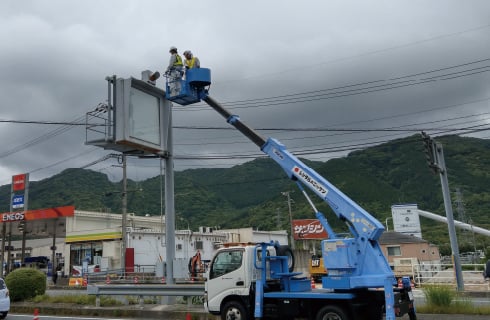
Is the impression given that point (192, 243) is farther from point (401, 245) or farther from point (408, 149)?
point (408, 149)

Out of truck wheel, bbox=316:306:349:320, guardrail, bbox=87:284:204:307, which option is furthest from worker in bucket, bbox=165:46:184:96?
truck wheel, bbox=316:306:349:320

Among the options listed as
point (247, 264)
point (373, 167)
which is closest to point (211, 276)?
point (247, 264)

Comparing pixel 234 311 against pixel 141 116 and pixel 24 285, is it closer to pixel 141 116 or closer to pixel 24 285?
pixel 141 116

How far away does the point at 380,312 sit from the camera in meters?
10.2

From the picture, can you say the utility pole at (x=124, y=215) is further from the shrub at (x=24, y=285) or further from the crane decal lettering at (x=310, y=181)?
the crane decal lettering at (x=310, y=181)

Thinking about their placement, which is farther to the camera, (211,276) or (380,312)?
(211,276)

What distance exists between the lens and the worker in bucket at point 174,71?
14180 mm

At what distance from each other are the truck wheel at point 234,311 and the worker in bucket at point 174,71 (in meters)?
6.67

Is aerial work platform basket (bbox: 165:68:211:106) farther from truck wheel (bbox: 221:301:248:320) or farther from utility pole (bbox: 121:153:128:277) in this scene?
utility pole (bbox: 121:153:128:277)

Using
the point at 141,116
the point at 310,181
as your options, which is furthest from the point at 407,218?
the point at 310,181

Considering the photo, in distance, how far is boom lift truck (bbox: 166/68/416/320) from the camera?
9867 mm

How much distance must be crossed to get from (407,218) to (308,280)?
54.3 metres

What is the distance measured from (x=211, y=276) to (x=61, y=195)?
88.4 meters

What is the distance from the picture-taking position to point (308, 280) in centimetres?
1170
